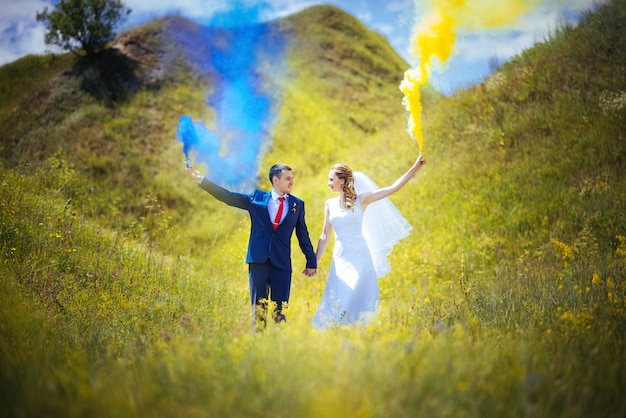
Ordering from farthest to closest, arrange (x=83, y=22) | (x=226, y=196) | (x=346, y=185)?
(x=83, y=22), (x=346, y=185), (x=226, y=196)

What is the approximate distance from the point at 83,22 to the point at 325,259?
17.5 m

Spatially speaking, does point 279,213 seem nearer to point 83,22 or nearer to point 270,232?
point 270,232

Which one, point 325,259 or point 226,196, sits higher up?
point 325,259

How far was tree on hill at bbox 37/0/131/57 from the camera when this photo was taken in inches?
784

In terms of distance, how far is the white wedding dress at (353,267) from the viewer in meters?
6.04

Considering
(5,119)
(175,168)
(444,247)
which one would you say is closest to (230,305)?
(444,247)

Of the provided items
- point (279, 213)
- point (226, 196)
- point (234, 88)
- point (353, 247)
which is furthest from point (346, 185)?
point (234, 88)

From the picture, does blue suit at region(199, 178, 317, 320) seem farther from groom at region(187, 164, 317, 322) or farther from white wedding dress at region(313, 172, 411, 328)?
white wedding dress at region(313, 172, 411, 328)

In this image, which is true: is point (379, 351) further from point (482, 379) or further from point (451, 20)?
point (451, 20)

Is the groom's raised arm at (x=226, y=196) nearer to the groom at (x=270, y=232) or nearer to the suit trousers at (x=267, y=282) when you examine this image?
the groom at (x=270, y=232)

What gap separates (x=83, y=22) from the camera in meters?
20.9

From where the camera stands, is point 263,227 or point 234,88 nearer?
point 263,227

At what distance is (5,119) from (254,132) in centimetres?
1042

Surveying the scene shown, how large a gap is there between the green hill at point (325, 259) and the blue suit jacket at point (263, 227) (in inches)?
28.5
